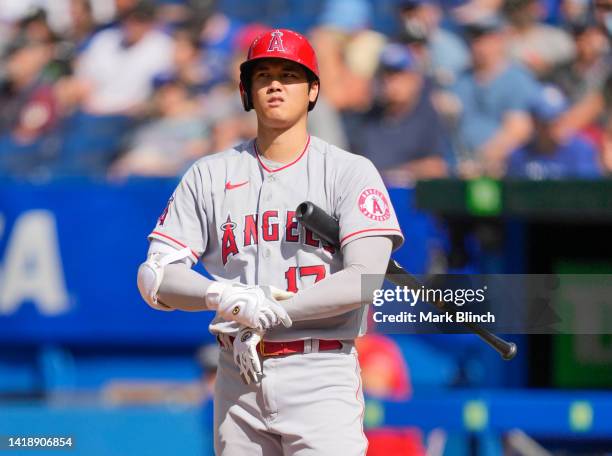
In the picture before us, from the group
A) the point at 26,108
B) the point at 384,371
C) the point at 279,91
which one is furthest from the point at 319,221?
the point at 26,108

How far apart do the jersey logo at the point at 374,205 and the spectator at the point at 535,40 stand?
4.81m

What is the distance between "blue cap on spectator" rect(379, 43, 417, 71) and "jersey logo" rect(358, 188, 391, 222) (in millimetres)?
4350

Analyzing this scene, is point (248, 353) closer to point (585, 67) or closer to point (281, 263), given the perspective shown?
point (281, 263)

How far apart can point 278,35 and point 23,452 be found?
2.40m

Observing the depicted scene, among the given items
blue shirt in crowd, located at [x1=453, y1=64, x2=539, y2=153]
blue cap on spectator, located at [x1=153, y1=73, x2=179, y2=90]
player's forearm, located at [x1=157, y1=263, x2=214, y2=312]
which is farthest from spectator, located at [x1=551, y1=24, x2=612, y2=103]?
player's forearm, located at [x1=157, y1=263, x2=214, y2=312]

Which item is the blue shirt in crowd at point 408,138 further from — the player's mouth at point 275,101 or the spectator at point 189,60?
the player's mouth at point 275,101

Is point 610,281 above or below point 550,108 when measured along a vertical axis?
below

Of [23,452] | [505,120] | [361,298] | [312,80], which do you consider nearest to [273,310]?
[361,298]

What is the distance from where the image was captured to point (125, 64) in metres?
8.30

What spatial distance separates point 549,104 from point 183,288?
4.79 m

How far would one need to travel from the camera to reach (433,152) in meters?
6.88

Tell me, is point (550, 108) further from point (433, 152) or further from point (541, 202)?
point (541, 202)

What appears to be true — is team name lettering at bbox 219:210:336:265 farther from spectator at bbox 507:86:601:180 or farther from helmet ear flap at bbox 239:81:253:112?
spectator at bbox 507:86:601:180

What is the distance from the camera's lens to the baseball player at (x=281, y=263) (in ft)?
9.07
